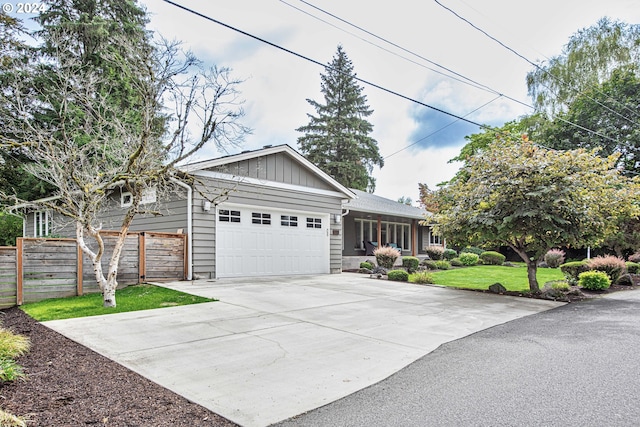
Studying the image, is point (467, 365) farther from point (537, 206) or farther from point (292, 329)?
point (537, 206)

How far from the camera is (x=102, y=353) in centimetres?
453

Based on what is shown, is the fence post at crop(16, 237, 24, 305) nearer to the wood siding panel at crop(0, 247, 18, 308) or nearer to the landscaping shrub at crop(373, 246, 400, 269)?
the wood siding panel at crop(0, 247, 18, 308)

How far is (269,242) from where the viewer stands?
487 inches

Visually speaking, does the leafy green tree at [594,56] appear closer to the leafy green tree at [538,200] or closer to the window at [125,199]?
the leafy green tree at [538,200]

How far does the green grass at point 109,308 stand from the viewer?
6.73 meters

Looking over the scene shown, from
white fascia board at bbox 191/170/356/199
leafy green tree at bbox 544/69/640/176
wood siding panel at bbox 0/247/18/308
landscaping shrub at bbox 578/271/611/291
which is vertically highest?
leafy green tree at bbox 544/69/640/176

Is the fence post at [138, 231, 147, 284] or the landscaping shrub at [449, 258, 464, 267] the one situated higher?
the fence post at [138, 231, 147, 284]

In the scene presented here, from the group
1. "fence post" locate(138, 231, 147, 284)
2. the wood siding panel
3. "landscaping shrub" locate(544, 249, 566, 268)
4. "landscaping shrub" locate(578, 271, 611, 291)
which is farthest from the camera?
"landscaping shrub" locate(544, 249, 566, 268)

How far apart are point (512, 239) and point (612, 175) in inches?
105

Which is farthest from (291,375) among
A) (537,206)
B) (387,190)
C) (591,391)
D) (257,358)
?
(387,190)

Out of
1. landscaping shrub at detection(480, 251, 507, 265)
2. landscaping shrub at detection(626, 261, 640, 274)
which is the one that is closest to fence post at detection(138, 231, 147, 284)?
landscaping shrub at detection(480, 251, 507, 265)

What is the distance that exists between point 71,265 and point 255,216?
4.96 m

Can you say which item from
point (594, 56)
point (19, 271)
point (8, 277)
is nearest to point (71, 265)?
point (19, 271)

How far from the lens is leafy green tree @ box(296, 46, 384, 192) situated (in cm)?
3494
